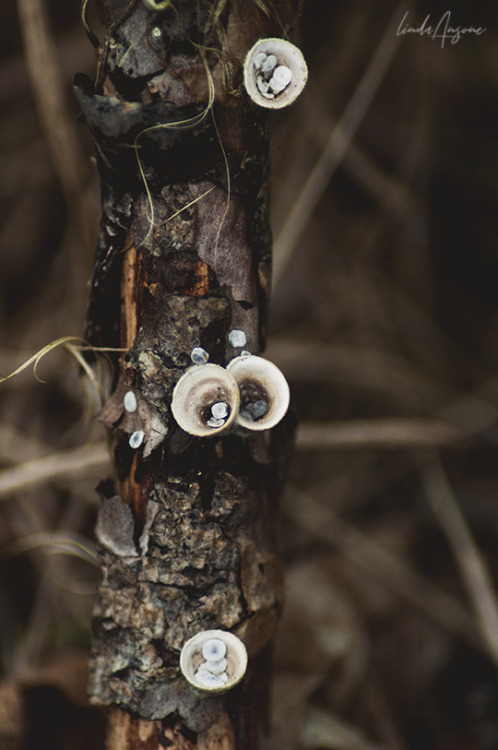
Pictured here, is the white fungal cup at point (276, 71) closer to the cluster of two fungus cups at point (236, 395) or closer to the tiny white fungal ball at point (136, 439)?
the cluster of two fungus cups at point (236, 395)

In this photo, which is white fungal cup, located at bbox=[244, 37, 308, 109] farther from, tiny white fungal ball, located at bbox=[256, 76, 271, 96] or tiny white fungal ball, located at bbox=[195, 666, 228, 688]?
tiny white fungal ball, located at bbox=[195, 666, 228, 688]

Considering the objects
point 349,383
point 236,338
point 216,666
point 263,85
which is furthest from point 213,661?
point 349,383

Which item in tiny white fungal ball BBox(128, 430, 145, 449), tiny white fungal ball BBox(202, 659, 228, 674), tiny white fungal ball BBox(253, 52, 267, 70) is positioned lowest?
tiny white fungal ball BBox(202, 659, 228, 674)

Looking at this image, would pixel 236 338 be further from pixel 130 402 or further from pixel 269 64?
pixel 269 64

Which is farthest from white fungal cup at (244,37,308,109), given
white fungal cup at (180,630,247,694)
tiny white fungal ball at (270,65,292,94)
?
white fungal cup at (180,630,247,694)

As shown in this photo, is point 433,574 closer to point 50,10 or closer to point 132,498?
point 132,498

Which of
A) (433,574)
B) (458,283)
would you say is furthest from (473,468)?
(458,283)

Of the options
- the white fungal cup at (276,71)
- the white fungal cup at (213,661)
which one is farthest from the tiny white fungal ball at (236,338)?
the white fungal cup at (213,661)
